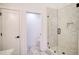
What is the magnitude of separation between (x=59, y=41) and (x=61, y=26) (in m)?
0.22

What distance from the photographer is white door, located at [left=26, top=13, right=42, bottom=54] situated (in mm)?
1458

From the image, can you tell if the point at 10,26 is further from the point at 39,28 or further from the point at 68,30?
the point at 68,30

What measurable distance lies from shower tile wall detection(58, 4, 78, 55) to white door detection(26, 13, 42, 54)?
0.30 metres

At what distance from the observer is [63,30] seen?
148cm

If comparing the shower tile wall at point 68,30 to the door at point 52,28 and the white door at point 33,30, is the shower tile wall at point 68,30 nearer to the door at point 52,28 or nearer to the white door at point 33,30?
the door at point 52,28

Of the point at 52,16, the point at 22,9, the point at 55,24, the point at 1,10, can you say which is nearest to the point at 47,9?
the point at 52,16

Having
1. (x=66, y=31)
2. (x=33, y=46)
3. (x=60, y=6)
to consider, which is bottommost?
(x=33, y=46)

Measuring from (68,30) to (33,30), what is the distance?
50 centimetres

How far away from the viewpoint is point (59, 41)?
1.49 meters

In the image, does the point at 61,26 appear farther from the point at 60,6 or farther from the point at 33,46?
the point at 33,46

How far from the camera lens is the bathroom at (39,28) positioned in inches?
56.2

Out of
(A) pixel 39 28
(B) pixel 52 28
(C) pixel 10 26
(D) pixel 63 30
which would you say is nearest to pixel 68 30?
(D) pixel 63 30

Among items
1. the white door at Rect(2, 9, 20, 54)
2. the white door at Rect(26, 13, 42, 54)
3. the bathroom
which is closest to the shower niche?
the bathroom

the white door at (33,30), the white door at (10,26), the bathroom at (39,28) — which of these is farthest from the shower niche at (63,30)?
the white door at (10,26)
